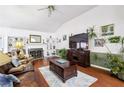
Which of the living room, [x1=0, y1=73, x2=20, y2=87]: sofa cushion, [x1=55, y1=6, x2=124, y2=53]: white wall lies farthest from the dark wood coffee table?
[x1=0, y1=73, x2=20, y2=87]: sofa cushion

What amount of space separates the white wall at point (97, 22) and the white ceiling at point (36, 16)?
0.11m

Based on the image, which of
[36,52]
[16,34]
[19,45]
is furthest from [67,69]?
[16,34]

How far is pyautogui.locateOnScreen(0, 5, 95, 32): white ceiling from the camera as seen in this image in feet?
5.14

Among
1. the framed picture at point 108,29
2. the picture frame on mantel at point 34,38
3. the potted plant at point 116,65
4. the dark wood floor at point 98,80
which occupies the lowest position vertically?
the dark wood floor at point 98,80

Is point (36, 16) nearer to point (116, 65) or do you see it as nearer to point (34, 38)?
Result: point (34, 38)

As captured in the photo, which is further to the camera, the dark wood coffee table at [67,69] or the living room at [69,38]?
the dark wood coffee table at [67,69]

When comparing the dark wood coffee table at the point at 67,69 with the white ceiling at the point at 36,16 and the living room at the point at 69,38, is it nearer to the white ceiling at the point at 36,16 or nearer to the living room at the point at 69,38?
the living room at the point at 69,38

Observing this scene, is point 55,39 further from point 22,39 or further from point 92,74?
point 92,74

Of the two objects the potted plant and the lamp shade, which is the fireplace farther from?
the potted plant

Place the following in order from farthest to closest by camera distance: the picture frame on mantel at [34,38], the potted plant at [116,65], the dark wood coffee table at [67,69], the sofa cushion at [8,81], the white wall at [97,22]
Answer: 1. the dark wood coffee table at [67,69]
2. the potted plant at [116,65]
3. the picture frame on mantel at [34,38]
4. the white wall at [97,22]
5. the sofa cushion at [8,81]

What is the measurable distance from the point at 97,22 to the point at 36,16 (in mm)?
1137

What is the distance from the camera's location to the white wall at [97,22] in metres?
1.63

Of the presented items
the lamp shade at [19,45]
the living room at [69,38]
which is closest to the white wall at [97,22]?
the living room at [69,38]
